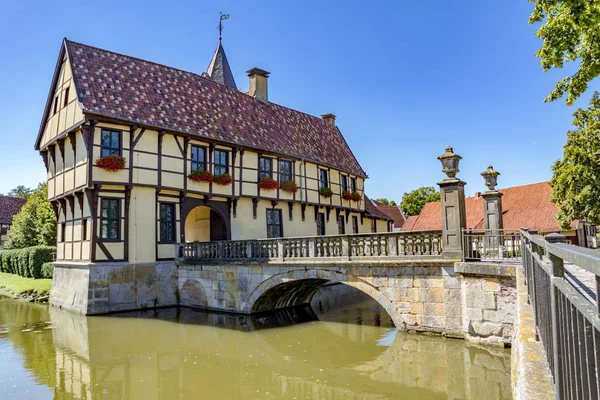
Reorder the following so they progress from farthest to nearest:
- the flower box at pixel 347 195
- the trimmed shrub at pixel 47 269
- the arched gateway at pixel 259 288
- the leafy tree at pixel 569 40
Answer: the flower box at pixel 347 195 → the trimmed shrub at pixel 47 269 → the arched gateway at pixel 259 288 → the leafy tree at pixel 569 40

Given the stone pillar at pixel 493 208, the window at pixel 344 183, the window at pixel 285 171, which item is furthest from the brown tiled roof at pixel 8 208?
the stone pillar at pixel 493 208

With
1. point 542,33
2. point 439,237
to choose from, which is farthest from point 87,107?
point 542,33

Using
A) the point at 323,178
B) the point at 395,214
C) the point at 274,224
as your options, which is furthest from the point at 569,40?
the point at 395,214

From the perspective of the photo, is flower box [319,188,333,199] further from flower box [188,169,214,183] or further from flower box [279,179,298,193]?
flower box [188,169,214,183]

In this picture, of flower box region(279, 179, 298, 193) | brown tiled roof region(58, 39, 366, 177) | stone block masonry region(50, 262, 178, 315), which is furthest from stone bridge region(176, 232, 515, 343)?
flower box region(279, 179, 298, 193)

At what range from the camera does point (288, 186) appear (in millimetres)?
21203

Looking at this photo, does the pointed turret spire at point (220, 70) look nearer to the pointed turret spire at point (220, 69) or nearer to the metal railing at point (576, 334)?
the pointed turret spire at point (220, 69)

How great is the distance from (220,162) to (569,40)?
1392 cm

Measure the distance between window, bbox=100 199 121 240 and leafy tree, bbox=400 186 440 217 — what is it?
43996mm

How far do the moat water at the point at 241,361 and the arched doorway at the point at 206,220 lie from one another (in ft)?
16.9

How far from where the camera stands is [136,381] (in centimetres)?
841

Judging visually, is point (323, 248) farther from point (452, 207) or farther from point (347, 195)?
point (347, 195)

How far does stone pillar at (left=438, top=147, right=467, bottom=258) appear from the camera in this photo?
32.6 ft

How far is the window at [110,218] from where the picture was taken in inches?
625
